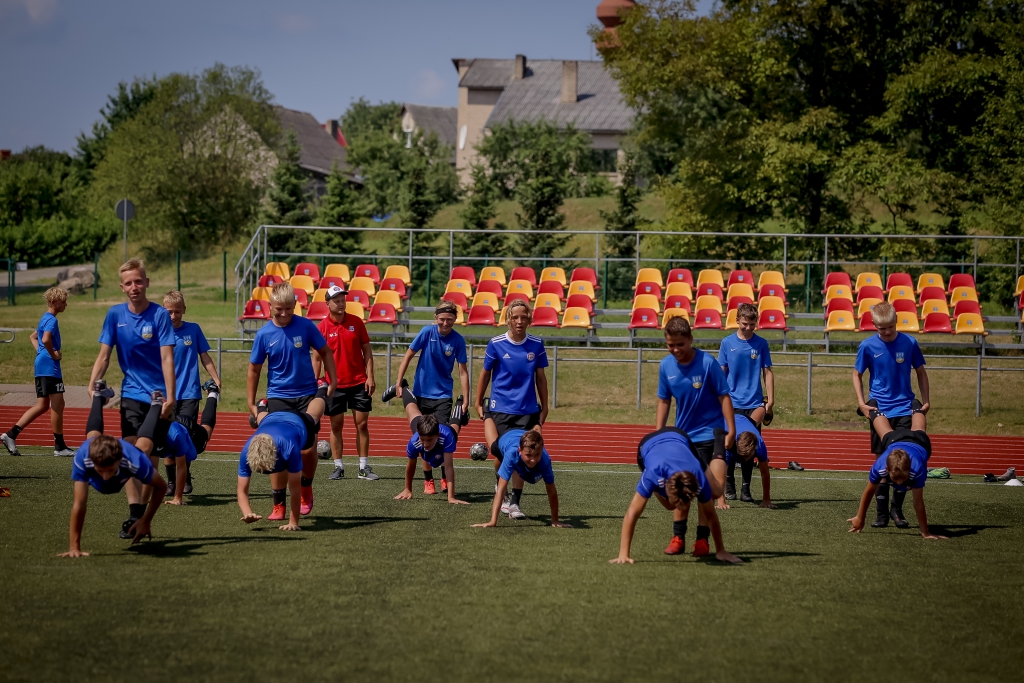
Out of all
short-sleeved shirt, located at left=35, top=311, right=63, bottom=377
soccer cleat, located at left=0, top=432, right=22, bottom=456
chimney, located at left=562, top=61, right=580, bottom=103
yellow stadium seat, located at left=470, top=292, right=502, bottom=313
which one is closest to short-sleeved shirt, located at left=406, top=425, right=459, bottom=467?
short-sleeved shirt, located at left=35, top=311, right=63, bottom=377

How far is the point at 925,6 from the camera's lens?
25781 millimetres

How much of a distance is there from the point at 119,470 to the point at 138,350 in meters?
1.23

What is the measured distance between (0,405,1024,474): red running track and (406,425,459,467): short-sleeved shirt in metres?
4.58

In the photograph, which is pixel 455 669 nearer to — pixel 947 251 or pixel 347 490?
pixel 347 490

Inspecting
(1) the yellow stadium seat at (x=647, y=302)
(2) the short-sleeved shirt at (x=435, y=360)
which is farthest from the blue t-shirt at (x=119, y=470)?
(1) the yellow stadium seat at (x=647, y=302)

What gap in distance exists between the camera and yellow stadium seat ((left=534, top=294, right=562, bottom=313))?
775 inches

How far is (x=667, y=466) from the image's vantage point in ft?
22.3

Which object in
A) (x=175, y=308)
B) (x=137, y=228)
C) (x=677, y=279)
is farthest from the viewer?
(x=137, y=228)

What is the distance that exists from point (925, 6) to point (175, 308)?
897 inches

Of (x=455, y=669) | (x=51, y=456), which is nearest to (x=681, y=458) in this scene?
(x=455, y=669)

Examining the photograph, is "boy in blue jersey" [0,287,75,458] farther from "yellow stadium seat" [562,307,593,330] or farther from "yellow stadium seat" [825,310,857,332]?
"yellow stadium seat" [825,310,857,332]

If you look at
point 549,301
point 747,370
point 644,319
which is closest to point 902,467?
point 747,370

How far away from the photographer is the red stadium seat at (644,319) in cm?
1861

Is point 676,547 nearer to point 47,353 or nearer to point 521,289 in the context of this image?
point 47,353
